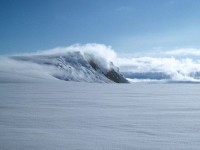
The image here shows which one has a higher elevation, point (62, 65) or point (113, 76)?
point (62, 65)

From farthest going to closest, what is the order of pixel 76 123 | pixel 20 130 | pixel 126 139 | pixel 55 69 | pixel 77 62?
pixel 77 62 < pixel 55 69 < pixel 76 123 < pixel 20 130 < pixel 126 139

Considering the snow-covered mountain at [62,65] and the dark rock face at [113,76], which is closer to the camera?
the snow-covered mountain at [62,65]

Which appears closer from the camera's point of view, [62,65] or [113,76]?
[62,65]

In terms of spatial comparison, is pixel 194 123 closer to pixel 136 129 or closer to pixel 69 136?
pixel 136 129

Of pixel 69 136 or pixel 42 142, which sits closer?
pixel 42 142

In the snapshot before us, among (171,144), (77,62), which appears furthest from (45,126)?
(77,62)

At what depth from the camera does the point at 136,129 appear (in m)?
4.43

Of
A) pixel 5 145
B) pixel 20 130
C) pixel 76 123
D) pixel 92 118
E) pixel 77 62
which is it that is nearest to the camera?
pixel 5 145

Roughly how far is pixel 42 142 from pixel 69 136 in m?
0.49

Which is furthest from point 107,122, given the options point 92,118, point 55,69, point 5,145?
point 55,69

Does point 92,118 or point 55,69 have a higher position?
point 55,69

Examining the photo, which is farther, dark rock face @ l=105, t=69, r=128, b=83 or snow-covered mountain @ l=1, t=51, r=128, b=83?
dark rock face @ l=105, t=69, r=128, b=83

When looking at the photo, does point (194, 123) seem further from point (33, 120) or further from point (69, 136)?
point (33, 120)

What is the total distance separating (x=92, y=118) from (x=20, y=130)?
1.72m
